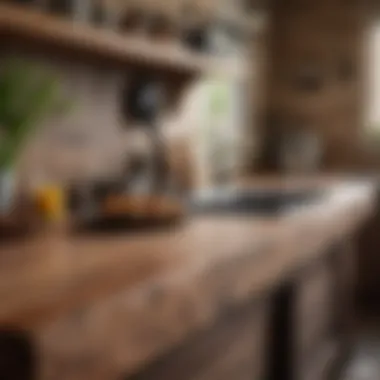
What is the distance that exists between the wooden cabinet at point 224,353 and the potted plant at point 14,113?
1.94 feet

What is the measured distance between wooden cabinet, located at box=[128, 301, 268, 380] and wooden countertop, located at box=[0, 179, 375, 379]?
0.19 meters

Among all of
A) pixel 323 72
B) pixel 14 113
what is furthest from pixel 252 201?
pixel 323 72

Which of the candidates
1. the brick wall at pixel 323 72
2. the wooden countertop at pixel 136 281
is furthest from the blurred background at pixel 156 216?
the brick wall at pixel 323 72

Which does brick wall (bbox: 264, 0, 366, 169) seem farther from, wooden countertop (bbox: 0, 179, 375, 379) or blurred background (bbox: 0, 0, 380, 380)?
wooden countertop (bbox: 0, 179, 375, 379)

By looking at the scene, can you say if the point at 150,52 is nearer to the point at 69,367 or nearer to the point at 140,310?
the point at 140,310

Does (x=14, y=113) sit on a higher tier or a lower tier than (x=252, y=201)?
higher

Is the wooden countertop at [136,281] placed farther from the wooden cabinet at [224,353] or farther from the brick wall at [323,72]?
the brick wall at [323,72]

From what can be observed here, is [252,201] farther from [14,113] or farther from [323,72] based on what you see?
[323,72]

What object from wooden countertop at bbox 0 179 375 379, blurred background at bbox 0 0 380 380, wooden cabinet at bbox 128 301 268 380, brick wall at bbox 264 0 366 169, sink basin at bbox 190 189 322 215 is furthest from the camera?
brick wall at bbox 264 0 366 169

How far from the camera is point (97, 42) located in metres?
2.46

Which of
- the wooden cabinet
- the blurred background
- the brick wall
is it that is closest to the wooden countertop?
the blurred background

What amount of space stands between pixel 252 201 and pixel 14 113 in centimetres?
120

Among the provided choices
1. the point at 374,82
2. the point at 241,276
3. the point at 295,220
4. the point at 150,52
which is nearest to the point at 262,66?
the point at 374,82

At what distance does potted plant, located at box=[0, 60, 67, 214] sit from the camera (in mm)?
2107
